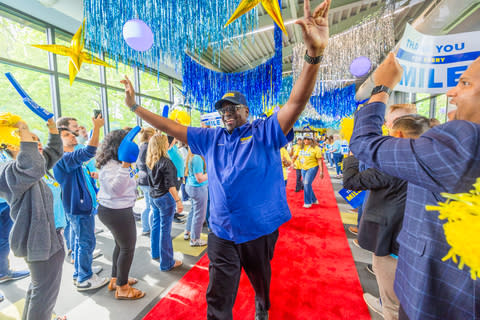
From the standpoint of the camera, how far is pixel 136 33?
1389 mm

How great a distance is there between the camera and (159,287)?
229 cm

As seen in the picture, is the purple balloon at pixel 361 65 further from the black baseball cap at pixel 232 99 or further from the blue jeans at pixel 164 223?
the blue jeans at pixel 164 223

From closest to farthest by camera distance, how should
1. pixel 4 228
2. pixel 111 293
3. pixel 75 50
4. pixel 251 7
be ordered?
pixel 251 7 < pixel 75 50 < pixel 111 293 < pixel 4 228

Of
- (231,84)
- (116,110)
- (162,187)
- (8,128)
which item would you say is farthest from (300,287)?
(116,110)

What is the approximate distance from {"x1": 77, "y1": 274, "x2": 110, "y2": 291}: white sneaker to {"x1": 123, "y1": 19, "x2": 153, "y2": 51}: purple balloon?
8.20ft

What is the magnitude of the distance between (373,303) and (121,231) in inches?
99.0

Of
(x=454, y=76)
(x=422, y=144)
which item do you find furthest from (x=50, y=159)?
(x=454, y=76)

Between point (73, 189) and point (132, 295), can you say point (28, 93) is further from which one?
point (132, 295)

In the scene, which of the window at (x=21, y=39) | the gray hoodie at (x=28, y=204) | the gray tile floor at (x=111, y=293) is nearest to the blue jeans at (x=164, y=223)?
the gray tile floor at (x=111, y=293)

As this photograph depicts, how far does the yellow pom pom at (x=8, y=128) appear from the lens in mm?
1321

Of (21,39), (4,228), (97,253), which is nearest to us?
(4,228)

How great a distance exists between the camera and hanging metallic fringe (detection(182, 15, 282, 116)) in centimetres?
305

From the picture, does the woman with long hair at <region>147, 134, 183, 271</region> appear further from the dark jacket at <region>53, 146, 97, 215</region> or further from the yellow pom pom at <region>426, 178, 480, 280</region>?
the yellow pom pom at <region>426, 178, 480, 280</region>

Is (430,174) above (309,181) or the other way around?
above
